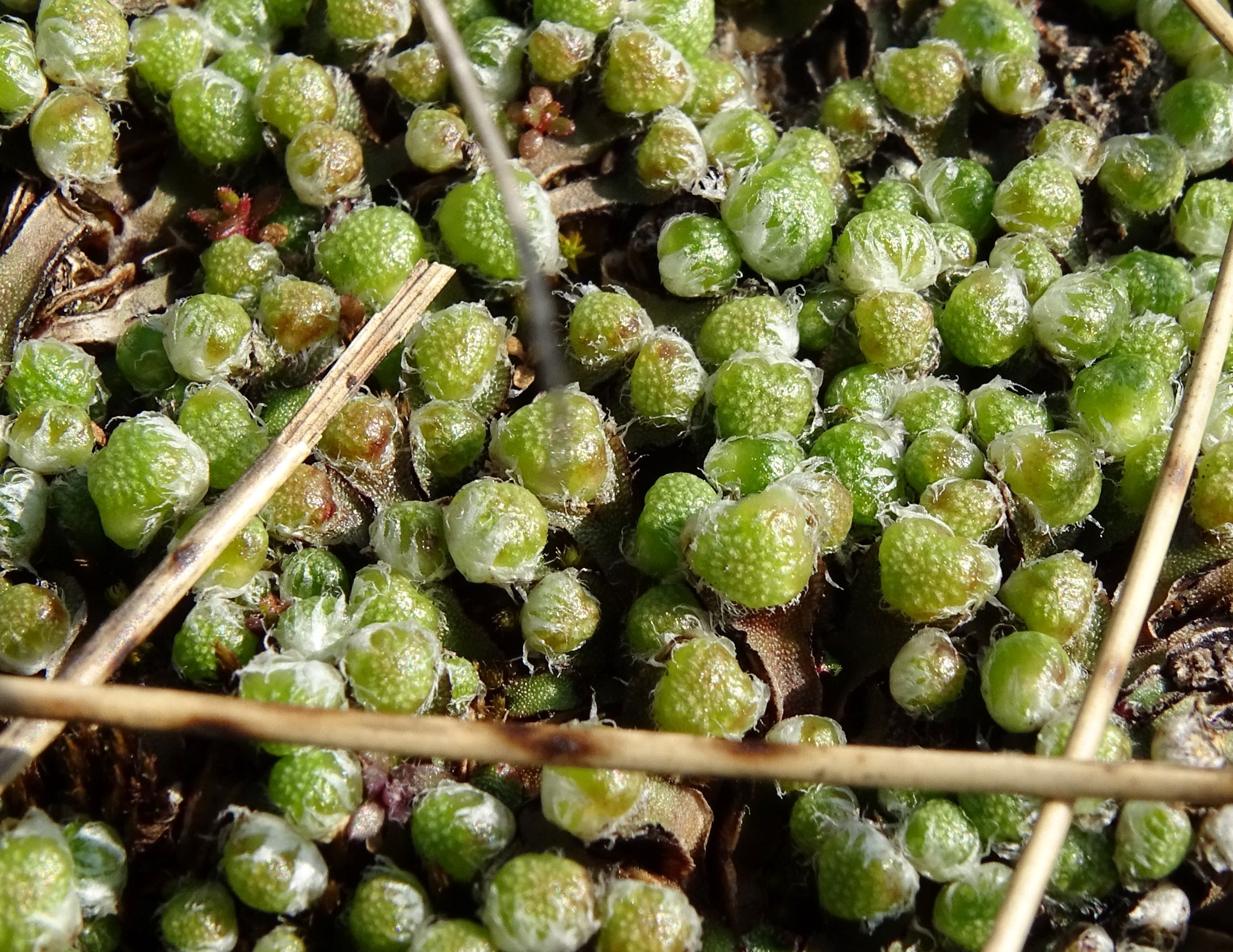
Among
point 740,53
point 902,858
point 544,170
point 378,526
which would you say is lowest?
point 902,858

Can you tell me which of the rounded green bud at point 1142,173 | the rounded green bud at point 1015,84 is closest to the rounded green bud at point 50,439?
the rounded green bud at point 1015,84

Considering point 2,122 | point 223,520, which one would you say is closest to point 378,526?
point 223,520

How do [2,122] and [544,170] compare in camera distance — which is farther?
[544,170]

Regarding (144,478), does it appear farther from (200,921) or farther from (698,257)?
(698,257)

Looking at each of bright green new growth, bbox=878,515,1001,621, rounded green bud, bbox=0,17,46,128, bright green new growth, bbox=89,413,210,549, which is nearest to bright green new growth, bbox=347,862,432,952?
bright green new growth, bbox=89,413,210,549

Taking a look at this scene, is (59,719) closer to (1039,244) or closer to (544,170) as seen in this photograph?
(544,170)

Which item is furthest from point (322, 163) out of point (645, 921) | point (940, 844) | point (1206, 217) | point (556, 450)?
point (1206, 217)

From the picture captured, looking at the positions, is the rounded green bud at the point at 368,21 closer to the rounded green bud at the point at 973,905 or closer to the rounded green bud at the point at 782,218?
the rounded green bud at the point at 782,218
